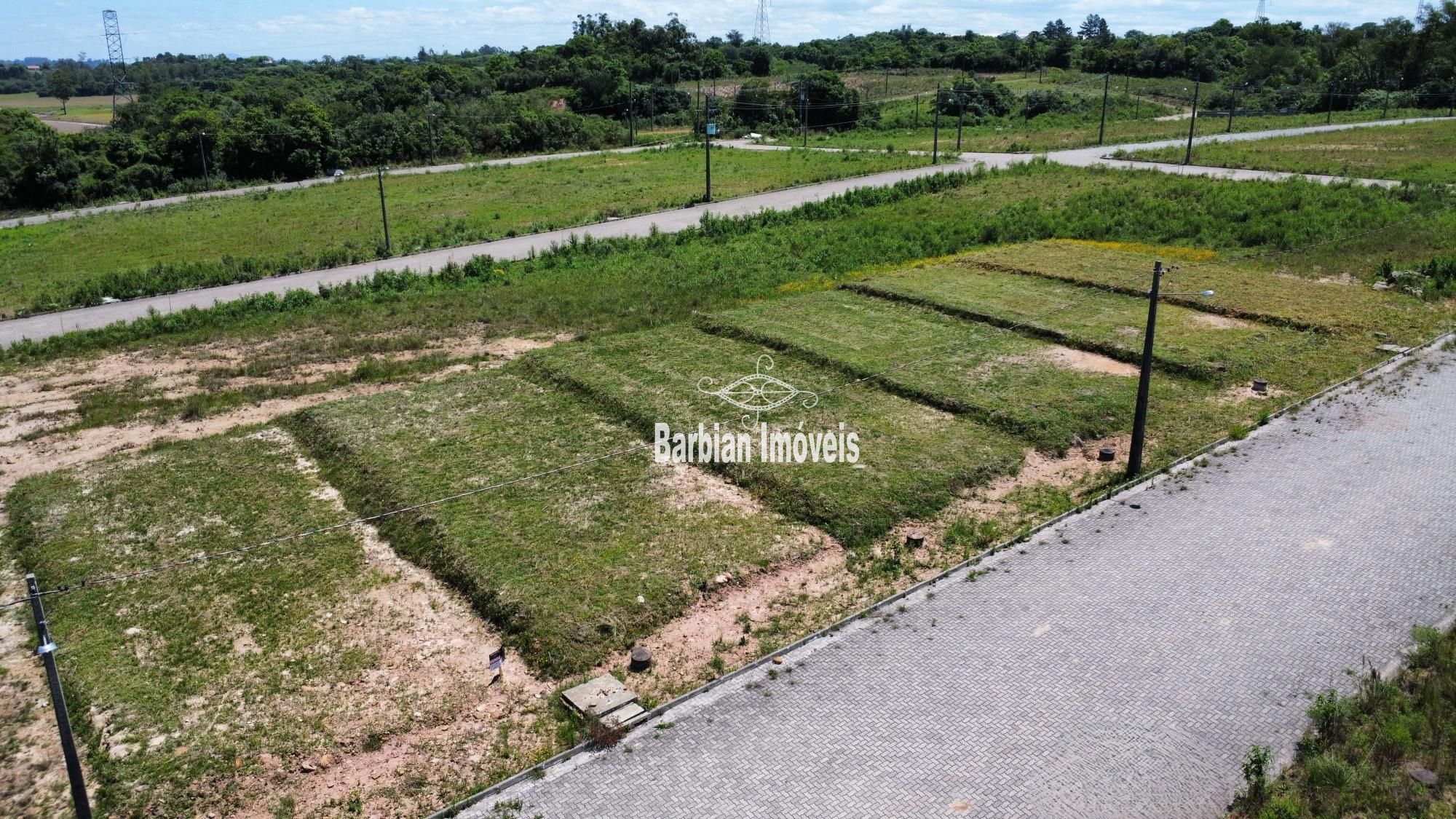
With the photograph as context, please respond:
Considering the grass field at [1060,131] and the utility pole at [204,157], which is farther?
the grass field at [1060,131]

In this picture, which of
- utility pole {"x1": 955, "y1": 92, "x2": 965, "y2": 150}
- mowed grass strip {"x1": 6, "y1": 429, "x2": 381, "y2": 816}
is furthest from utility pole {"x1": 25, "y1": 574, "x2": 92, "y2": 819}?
utility pole {"x1": 955, "y1": 92, "x2": 965, "y2": 150}

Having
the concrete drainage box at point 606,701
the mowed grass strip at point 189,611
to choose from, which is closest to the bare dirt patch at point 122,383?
the mowed grass strip at point 189,611

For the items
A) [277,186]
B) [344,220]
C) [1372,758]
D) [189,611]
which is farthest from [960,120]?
[189,611]

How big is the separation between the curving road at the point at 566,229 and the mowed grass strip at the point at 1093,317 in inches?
429

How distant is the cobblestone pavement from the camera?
7648 millimetres

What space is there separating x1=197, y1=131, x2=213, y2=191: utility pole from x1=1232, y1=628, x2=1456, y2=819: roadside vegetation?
4992cm

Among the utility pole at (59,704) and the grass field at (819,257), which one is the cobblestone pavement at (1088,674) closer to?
the utility pole at (59,704)

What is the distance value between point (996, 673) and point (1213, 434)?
24.8ft

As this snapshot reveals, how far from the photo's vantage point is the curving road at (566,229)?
910 inches

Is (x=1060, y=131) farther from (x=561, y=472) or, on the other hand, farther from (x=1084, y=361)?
(x=561, y=472)

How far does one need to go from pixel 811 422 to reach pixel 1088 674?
685 cm

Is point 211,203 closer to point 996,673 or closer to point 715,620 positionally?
point 715,620

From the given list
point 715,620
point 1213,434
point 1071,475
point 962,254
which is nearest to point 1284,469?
point 1213,434

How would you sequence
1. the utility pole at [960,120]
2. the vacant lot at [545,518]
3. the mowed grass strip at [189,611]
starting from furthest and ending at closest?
the utility pole at [960,120] → the vacant lot at [545,518] → the mowed grass strip at [189,611]
